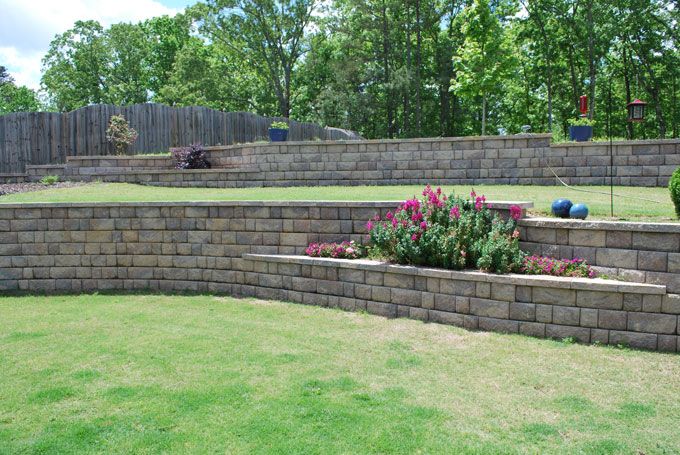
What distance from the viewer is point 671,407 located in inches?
176

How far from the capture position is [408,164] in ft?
42.7

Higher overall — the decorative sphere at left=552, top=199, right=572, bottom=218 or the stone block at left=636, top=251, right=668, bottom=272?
the decorative sphere at left=552, top=199, right=572, bottom=218

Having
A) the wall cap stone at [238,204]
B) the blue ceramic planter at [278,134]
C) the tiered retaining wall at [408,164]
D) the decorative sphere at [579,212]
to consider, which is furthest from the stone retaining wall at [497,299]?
the blue ceramic planter at [278,134]

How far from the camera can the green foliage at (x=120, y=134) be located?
54.0 feet

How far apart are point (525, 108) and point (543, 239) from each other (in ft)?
98.7

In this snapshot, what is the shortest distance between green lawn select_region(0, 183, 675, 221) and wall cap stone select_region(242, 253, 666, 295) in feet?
4.96

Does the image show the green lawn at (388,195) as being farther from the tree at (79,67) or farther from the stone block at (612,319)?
the tree at (79,67)

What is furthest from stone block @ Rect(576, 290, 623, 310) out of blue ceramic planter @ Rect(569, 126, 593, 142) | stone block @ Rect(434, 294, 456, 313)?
blue ceramic planter @ Rect(569, 126, 593, 142)

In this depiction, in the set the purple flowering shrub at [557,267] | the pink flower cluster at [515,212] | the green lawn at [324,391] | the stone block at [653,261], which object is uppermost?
the pink flower cluster at [515,212]

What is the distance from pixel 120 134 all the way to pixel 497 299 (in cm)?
1337

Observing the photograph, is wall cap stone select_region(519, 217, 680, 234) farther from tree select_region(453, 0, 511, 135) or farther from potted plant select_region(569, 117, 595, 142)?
tree select_region(453, 0, 511, 135)

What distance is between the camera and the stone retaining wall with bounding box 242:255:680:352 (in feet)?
18.8

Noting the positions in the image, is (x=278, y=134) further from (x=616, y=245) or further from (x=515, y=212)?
(x=616, y=245)

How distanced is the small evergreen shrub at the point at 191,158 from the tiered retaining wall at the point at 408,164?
0.28m
